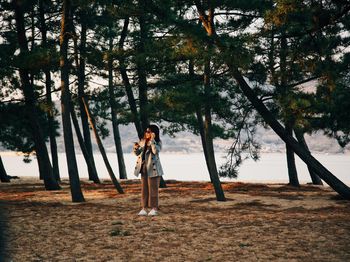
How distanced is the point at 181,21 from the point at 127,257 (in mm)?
6822

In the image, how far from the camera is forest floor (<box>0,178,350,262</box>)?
5809mm

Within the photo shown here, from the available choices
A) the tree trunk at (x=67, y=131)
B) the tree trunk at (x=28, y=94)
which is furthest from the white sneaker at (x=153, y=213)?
the tree trunk at (x=28, y=94)

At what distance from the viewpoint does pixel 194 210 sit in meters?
9.94

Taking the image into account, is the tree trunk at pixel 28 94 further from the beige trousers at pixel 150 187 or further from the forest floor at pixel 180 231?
the beige trousers at pixel 150 187

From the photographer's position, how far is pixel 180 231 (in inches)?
290

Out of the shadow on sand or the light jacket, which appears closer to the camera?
the shadow on sand

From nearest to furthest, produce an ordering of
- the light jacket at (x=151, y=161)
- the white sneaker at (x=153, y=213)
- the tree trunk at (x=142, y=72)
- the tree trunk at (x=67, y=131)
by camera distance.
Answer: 1. the light jacket at (x=151, y=161)
2. the white sneaker at (x=153, y=213)
3. the tree trunk at (x=67, y=131)
4. the tree trunk at (x=142, y=72)

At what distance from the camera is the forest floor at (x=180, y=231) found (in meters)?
5.81

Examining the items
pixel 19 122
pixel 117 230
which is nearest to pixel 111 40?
pixel 19 122

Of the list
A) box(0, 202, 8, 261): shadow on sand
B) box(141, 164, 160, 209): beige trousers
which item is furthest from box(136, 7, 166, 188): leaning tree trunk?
box(0, 202, 8, 261): shadow on sand

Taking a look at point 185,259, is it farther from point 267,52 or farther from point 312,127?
point 312,127

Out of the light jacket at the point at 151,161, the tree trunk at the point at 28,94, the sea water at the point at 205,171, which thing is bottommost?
the sea water at the point at 205,171

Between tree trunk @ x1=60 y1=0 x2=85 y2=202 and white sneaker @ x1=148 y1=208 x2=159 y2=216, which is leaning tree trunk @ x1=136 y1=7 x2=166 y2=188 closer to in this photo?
tree trunk @ x1=60 y1=0 x2=85 y2=202

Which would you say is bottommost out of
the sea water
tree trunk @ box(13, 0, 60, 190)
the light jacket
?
the sea water
